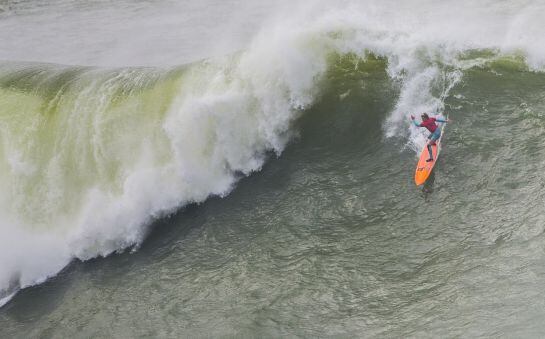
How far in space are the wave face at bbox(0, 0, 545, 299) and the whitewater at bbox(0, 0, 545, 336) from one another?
0.08 ft

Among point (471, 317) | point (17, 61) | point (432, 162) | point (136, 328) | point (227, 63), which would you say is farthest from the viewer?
point (17, 61)

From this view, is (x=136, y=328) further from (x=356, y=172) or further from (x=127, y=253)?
(x=356, y=172)

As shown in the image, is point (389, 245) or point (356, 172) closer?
point (389, 245)

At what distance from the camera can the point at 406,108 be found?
9711mm

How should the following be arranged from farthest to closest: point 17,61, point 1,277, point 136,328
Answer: point 17,61, point 1,277, point 136,328

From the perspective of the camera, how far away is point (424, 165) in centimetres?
850

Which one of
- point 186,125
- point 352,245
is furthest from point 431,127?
point 186,125

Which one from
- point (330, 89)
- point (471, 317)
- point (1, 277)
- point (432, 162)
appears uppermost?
point (330, 89)

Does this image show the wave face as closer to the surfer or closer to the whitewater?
the whitewater

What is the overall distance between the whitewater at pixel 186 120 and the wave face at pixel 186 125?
0.02 m

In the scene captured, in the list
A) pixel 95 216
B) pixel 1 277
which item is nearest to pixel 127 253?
pixel 95 216

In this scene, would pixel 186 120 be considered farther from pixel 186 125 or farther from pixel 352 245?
pixel 352 245

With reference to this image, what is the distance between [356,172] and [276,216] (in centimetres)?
164

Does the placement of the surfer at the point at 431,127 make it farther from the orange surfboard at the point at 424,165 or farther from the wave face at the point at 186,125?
the wave face at the point at 186,125
